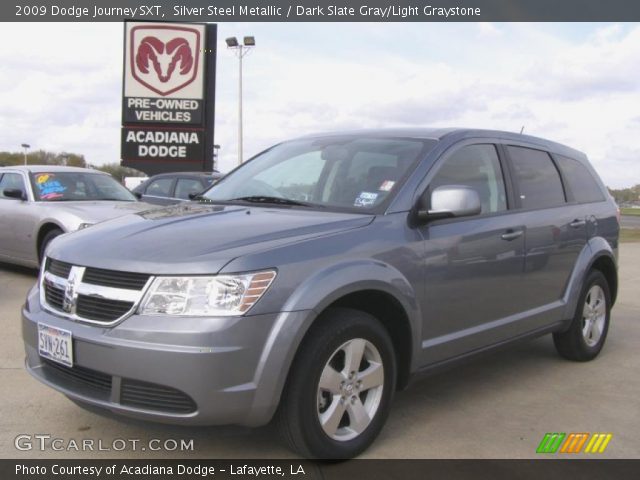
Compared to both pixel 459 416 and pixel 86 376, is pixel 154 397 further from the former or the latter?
pixel 459 416

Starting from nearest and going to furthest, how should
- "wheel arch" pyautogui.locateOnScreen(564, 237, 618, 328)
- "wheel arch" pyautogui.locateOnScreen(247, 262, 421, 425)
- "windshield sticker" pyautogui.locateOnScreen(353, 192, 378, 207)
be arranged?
1. "wheel arch" pyautogui.locateOnScreen(247, 262, 421, 425)
2. "windshield sticker" pyautogui.locateOnScreen(353, 192, 378, 207)
3. "wheel arch" pyautogui.locateOnScreen(564, 237, 618, 328)

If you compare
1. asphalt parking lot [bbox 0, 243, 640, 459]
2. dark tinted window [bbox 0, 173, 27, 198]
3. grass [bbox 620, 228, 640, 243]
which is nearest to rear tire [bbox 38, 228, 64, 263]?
dark tinted window [bbox 0, 173, 27, 198]

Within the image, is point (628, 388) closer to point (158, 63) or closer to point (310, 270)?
point (310, 270)

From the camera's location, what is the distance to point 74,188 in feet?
29.0

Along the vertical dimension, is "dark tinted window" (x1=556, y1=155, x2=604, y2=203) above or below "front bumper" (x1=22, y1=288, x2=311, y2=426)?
above

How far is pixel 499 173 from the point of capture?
14.6ft

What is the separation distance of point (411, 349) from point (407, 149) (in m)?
1.24

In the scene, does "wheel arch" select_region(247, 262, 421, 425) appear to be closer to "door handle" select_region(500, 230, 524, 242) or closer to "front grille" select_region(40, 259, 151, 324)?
"front grille" select_region(40, 259, 151, 324)

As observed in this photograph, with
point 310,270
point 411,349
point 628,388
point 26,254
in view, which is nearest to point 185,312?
point 310,270

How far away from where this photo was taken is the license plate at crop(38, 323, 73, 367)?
3027 mm

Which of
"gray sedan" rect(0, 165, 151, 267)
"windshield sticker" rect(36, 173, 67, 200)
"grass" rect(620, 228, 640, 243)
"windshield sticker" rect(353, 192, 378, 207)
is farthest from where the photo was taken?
"grass" rect(620, 228, 640, 243)

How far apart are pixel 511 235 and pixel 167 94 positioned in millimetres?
13498

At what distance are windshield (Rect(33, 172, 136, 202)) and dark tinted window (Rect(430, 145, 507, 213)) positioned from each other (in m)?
6.04

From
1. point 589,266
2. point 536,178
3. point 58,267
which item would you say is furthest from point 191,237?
point 589,266
